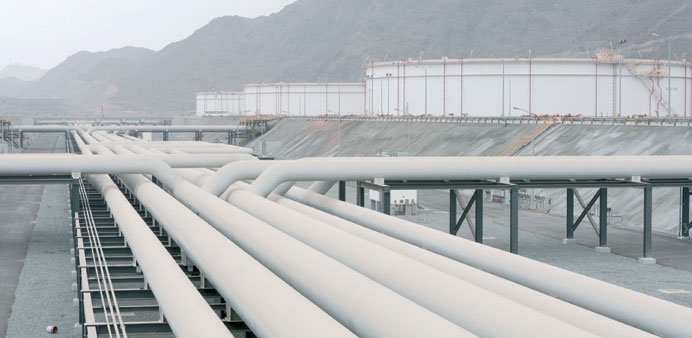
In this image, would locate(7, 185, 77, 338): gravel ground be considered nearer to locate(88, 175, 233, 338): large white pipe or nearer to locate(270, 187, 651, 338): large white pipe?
locate(88, 175, 233, 338): large white pipe

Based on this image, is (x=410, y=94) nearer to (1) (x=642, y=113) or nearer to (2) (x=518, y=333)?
(1) (x=642, y=113)

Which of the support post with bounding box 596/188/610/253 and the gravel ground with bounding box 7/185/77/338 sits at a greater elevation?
the support post with bounding box 596/188/610/253

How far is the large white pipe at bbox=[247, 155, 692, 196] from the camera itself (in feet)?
109

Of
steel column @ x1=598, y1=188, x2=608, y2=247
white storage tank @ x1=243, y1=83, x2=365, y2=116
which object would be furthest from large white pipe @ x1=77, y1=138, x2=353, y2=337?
white storage tank @ x1=243, y1=83, x2=365, y2=116

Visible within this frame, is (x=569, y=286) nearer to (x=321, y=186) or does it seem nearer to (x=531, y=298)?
(x=531, y=298)

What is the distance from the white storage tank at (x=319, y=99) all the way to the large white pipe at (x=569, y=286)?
142051 millimetres

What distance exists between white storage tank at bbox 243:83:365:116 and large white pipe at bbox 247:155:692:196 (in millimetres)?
124170

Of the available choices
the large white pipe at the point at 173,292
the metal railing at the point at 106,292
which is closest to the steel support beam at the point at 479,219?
the metal railing at the point at 106,292

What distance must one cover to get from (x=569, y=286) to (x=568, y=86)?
3602 inches

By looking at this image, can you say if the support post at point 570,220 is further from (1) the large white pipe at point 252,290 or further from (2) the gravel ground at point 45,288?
(1) the large white pipe at point 252,290

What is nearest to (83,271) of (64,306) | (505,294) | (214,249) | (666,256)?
(214,249)

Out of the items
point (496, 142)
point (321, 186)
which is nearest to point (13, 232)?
point (321, 186)

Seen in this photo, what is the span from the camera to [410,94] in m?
115

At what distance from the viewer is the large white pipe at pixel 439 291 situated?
9.06 m
